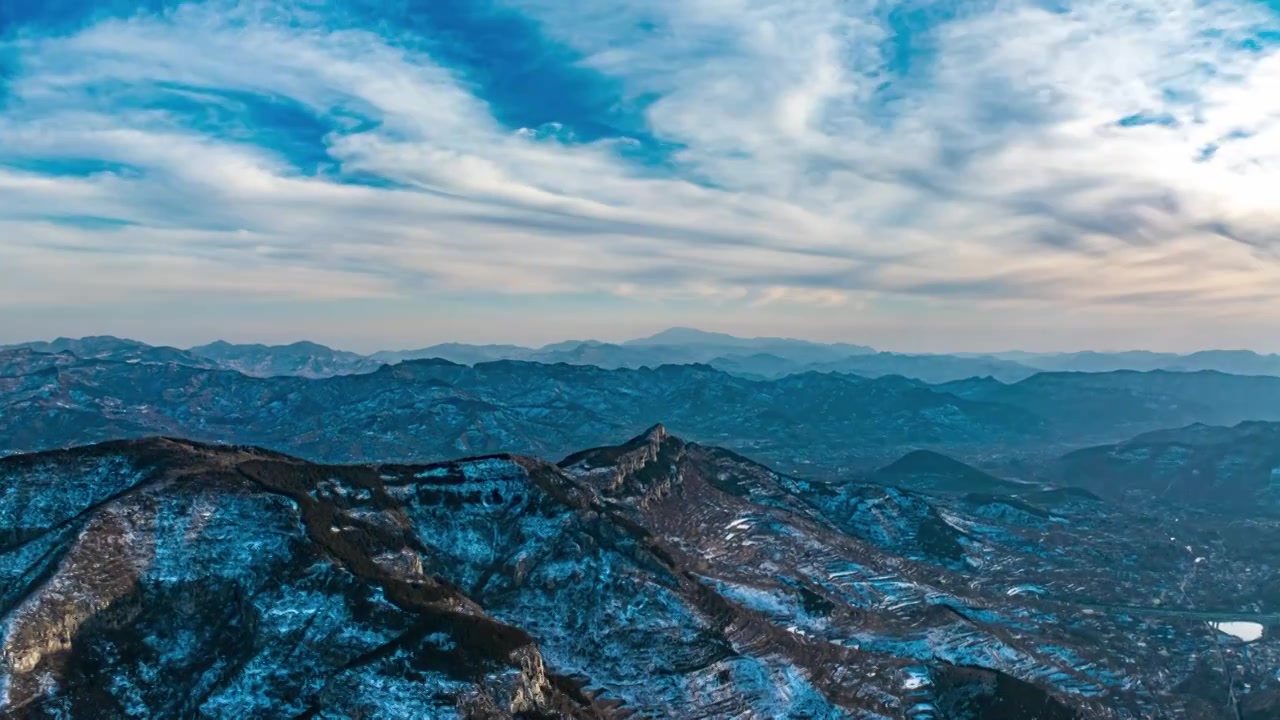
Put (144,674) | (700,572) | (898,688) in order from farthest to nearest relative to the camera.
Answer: (700,572), (898,688), (144,674)

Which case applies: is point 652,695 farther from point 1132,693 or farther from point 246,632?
point 1132,693

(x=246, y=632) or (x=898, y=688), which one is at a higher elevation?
(x=246, y=632)

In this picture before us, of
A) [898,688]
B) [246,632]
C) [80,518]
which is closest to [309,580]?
[246,632]

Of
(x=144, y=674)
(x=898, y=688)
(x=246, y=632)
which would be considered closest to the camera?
(x=144, y=674)

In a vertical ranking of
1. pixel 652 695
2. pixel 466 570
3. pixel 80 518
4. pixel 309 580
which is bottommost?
pixel 652 695

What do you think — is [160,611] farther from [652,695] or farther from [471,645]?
[652,695]

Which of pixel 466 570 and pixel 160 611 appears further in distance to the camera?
pixel 466 570

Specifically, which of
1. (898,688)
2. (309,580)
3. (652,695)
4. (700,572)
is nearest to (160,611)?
(309,580)

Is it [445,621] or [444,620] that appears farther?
[444,620]
